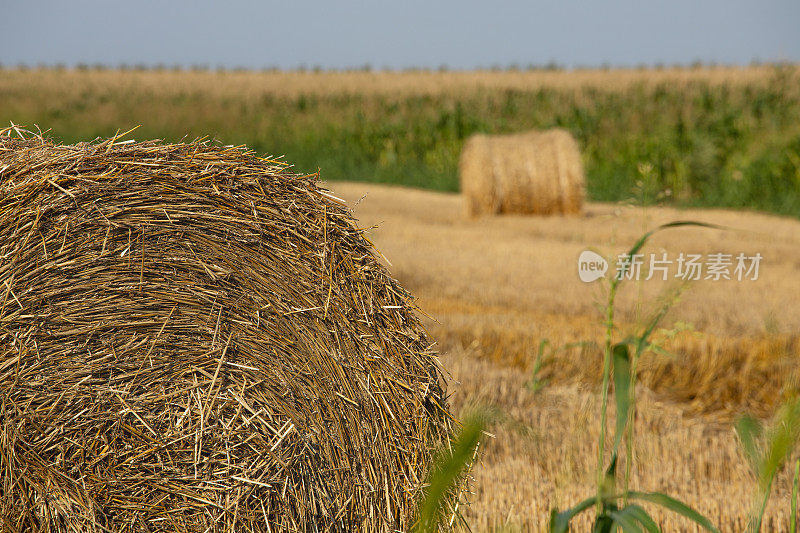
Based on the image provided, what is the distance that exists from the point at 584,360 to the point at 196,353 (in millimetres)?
2924

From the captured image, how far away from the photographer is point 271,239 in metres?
2.40

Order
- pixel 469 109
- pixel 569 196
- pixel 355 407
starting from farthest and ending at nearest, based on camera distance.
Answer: pixel 469 109 < pixel 569 196 < pixel 355 407

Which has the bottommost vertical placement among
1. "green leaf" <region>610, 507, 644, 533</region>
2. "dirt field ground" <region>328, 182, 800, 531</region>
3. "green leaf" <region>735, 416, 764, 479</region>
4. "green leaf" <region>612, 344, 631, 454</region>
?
"dirt field ground" <region>328, 182, 800, 531</region>

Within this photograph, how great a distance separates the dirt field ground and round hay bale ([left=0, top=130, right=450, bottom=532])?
1.92 ft

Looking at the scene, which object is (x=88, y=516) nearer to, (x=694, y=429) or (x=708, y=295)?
(x=694, y=429)

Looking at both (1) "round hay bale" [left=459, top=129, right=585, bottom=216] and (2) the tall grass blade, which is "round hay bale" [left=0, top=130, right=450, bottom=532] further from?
(1) "round hay bale" [left=459, top=129, right=585, bottom=216]

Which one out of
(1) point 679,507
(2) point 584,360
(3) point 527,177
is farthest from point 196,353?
(3) point 527,177

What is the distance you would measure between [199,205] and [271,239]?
0.25 m

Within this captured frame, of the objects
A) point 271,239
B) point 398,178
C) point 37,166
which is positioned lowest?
point 398,178

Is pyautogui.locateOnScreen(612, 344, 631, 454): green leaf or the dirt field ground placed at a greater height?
pyautogui.locateOnScreen(612, 344, 631, 454): green leaf

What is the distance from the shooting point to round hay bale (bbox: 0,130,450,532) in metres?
2.18

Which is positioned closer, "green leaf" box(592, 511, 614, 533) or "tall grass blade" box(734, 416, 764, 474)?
"tall grass blade" box(734, 416, 764, 474)

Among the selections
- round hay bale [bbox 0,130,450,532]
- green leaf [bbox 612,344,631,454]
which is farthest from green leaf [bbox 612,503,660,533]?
round hay bale [bbox 0,130,450,532]

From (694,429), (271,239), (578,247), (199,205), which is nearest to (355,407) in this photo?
(271,239)
